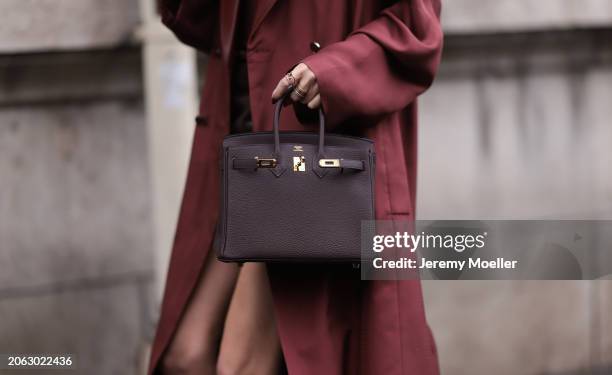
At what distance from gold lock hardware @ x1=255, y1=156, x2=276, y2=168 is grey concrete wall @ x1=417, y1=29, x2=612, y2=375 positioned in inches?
92.0

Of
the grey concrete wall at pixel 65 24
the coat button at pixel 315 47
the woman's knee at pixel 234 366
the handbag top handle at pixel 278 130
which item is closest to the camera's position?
the handbag top handle at pixel 278 130

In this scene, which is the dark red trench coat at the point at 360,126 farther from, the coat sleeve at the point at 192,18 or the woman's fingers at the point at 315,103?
the coat sleeve at the point at 192,18

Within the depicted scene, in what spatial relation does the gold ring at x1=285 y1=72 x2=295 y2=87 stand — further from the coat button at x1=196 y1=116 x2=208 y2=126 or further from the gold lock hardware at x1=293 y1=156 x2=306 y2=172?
the coat button at x1=196 y1=116 x2=208 y2=126

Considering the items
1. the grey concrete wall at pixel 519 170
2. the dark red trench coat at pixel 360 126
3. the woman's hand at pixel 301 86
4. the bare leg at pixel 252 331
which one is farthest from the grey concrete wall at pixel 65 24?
the woman's hand at pixel 301 86

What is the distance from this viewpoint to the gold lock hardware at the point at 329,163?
193 centimetres

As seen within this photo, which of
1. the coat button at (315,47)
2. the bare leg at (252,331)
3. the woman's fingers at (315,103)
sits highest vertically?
the coat button at (315,47)

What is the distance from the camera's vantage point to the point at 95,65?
374 centimetres

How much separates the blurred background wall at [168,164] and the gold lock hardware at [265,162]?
5.64 feet

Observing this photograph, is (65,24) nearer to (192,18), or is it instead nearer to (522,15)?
(192,18)

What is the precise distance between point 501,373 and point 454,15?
5.56ft

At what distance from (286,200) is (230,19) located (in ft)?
1.94

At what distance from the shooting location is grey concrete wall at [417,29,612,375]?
4.19 m

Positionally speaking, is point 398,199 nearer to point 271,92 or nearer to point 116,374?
point 271,92

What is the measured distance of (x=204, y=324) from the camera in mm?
2332
